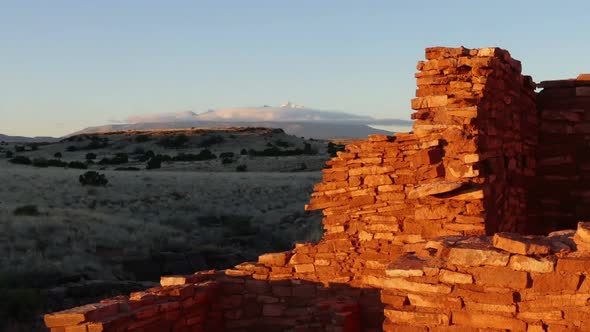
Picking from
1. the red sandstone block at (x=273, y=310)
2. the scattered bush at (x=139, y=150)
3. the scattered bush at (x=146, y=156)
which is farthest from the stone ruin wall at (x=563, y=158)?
the scattered bush at (x=139, y=150)

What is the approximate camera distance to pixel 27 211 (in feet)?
69.2

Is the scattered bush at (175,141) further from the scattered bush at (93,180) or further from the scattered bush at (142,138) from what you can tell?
the scattered bush at (93,180)

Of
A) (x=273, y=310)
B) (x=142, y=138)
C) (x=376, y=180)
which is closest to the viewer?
(x=376, y=180)

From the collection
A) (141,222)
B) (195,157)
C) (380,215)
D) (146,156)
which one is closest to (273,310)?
(380,215)

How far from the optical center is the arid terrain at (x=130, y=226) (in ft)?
47.0

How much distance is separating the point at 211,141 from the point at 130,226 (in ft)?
132

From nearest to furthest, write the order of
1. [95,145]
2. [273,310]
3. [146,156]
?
[273,310] → [146,156] → [95,145]

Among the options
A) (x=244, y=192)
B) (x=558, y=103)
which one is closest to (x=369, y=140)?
(x=558, y=103)

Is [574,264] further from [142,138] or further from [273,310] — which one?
[142,138]

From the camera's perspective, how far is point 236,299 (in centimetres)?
844

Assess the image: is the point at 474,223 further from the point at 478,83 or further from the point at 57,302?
the point at 57,302

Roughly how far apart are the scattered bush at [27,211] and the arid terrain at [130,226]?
29mm

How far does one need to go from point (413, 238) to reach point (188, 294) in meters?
2.67

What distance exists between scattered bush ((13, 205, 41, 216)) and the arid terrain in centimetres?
3
